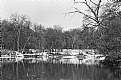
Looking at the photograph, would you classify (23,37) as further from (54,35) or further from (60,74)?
(60,74)

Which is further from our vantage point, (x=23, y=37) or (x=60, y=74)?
(x=23, y=37)

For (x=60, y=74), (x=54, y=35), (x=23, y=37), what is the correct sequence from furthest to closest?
1. (x=54, y=35)
2. (x=23, y=37)
3. (x=60, y=74)

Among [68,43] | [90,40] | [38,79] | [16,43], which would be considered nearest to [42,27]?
[68,43]

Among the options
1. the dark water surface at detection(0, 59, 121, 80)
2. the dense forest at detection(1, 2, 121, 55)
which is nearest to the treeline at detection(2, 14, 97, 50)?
the dense forest at detection(1, 2, 121, 55)

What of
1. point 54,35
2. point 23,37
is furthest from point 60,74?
point 54,35

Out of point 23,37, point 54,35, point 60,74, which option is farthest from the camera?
point 54,35

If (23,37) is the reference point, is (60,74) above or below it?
below

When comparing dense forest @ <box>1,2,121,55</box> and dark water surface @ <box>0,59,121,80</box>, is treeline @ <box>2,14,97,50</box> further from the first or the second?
dark water surface @ <box>0,59,121,80</box>

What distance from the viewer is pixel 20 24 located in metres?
57.5

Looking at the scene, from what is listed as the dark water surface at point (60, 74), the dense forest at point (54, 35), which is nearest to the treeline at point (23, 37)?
the dense forest at point (54, 35)

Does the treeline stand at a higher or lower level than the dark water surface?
higher

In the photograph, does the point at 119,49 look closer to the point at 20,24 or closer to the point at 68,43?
the point at 20,24

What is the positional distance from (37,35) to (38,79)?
49040 millimetres

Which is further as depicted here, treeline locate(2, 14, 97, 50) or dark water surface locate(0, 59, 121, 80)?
treeline locate(2, 14, 97, 50)
